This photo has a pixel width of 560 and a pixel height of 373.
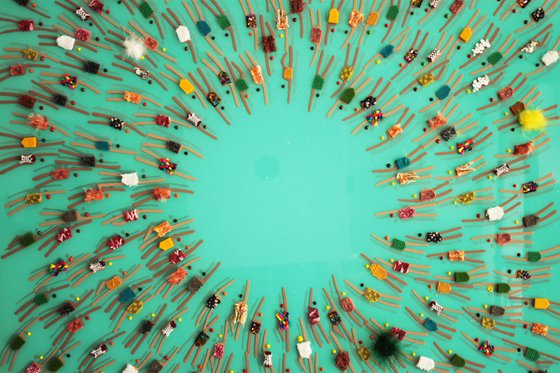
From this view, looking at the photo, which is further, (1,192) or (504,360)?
(504,360)

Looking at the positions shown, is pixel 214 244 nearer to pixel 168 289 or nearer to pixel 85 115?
pixel 168 289

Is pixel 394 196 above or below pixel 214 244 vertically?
above

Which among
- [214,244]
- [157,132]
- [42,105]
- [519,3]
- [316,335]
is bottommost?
[316,335]

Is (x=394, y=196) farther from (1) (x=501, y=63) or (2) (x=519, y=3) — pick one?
(2) (x=519, y=3)

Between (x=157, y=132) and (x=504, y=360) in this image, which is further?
(x=504, y=360)

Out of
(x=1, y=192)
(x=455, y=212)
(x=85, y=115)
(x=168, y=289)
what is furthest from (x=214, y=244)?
(x=455, y=212)

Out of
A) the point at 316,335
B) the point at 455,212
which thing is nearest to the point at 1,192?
the point at 316,335
